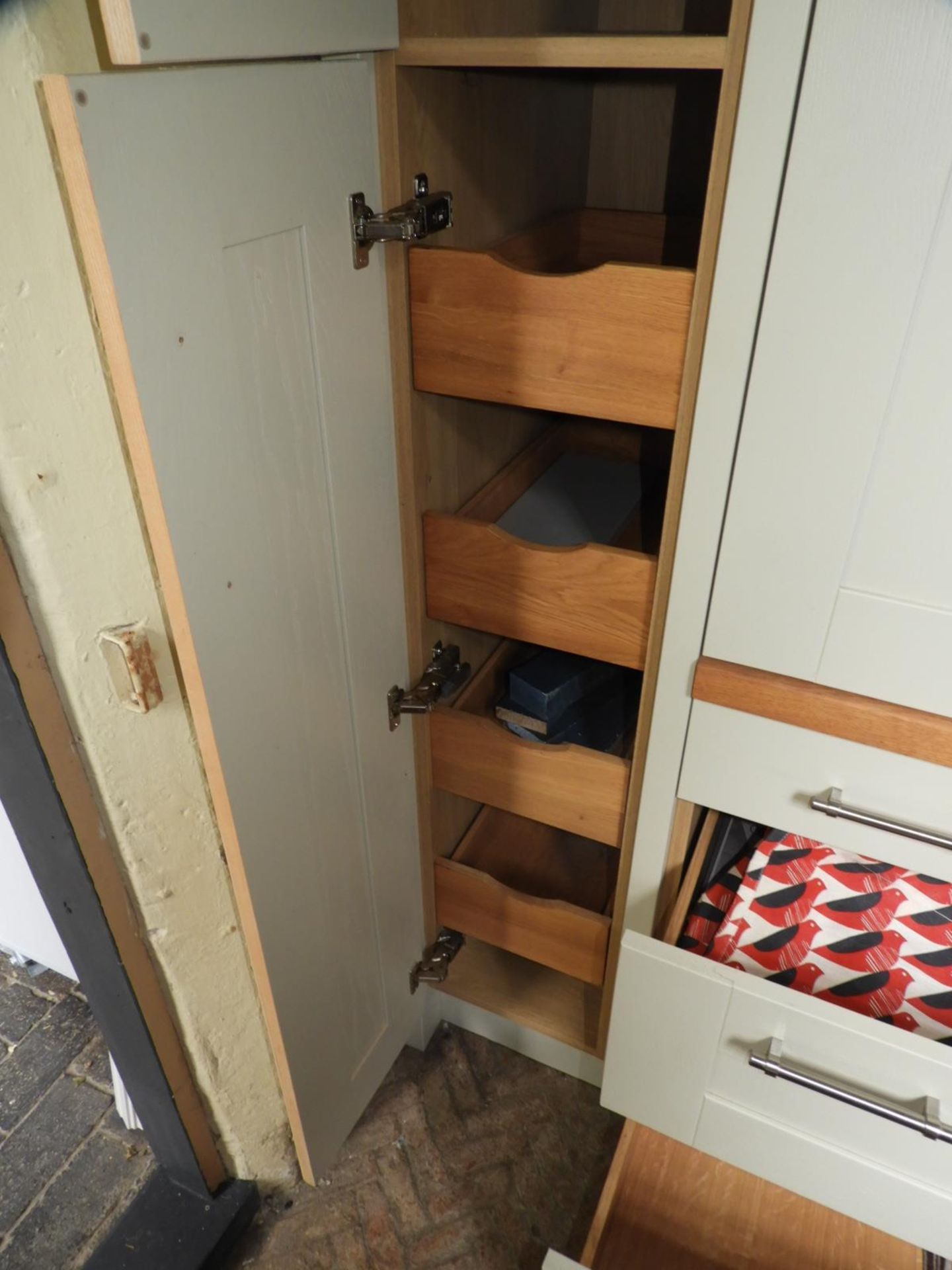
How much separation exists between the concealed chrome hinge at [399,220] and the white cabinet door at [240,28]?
0.43 feet

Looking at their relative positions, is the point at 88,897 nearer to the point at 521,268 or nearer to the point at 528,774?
the point at 528,774

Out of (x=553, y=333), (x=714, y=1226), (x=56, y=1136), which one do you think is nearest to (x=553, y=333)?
(x=553, y=333)

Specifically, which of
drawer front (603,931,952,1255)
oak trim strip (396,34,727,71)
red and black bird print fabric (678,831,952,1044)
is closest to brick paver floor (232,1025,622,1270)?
drawer front (603,931,952,1255)

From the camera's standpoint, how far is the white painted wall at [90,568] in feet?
2.05

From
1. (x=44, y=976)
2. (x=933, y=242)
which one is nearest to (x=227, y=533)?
(x=933, y=242)

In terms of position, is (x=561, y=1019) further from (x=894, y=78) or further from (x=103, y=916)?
(x=894, y=78)

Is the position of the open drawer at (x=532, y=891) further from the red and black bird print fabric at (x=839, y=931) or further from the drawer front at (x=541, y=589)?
the drawer front at (x=541, y=589)

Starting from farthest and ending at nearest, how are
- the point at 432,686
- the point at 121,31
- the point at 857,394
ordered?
the point at 432,686 < the point at 857,394 < the point at 121,31

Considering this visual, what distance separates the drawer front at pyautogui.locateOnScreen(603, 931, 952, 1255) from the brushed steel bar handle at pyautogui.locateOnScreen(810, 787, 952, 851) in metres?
0.19

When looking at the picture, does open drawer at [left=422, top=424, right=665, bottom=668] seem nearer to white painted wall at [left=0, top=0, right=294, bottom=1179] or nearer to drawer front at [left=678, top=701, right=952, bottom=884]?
drawer front at [left=678, top=701, right=952, bottom=884]

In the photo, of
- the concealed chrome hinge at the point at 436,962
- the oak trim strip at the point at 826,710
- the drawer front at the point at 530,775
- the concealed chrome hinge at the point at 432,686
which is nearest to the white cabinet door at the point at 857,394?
the oak trim strip at the point at 826,710

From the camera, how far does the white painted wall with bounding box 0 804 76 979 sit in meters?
1.42

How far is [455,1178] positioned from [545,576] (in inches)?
39.7

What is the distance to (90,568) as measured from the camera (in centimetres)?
81
